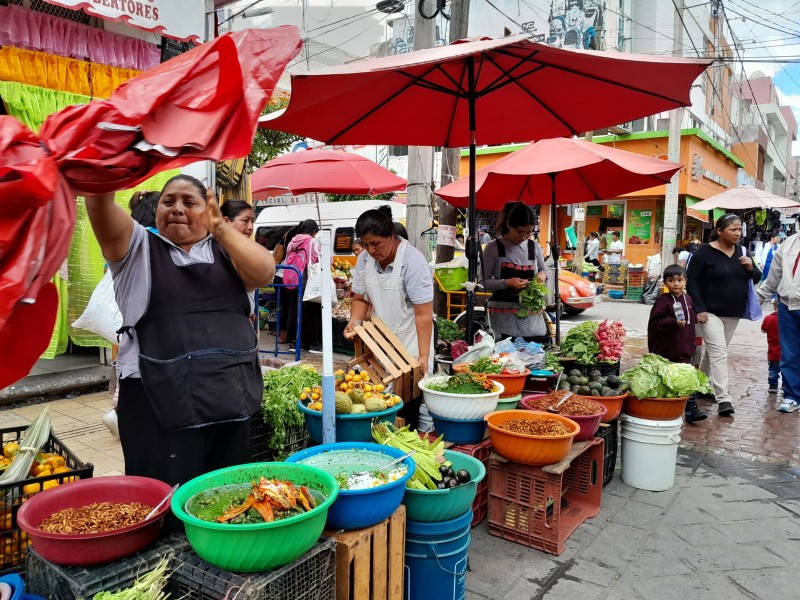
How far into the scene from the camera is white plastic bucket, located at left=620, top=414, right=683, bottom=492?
4.73m

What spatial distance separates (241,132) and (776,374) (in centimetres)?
852

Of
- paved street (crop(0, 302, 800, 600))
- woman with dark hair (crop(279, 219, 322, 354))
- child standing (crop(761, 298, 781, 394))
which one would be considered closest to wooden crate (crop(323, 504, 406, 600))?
paved street (crop(0, 302, 800, 600))

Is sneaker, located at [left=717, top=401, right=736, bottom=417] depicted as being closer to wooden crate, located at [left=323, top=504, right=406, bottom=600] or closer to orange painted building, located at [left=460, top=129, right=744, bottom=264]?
wooden crate, located at [left=323, top=504, right=406, bottom=600]

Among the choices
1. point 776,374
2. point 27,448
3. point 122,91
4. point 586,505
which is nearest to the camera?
point 122,91

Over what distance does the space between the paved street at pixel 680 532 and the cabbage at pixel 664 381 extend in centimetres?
84

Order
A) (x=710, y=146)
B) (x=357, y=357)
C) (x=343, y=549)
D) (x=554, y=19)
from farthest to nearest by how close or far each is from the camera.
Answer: (x=710, y=146) → (x=554, y=19) → (x=357, y=357) → (x=343, y=549)

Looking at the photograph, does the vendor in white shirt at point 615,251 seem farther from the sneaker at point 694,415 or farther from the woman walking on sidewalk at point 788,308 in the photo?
the sneaker at point 694,415

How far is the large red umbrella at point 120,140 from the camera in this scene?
141 centimetres

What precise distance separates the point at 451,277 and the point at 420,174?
6.76 ft

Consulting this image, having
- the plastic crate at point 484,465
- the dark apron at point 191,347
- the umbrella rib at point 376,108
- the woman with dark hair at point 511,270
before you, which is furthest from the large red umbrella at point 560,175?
the dark apron at point 191,347

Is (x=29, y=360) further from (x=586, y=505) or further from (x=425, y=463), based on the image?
(x=586, y=505)

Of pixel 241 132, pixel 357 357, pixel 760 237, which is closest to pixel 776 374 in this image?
pixel 357 357

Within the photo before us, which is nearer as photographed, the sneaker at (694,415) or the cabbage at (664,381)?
the cabbage at (664,381)

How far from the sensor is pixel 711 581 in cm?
345
